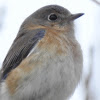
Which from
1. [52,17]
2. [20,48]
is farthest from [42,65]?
[52,17]

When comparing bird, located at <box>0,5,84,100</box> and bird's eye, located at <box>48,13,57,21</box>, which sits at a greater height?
bird's eye, located at <box>48,13,57,21</box>

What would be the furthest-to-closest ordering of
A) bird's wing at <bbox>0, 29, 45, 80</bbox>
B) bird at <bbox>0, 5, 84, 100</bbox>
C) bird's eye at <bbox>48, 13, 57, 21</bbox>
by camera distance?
1. bird's eye at <bbox>48, 13, 57, 21</bbox>
2. bird's wing at <bbox>0, 29, 45, 80</bbox>
3. bird at <bbox>0, 5, 84, 100</bbox>

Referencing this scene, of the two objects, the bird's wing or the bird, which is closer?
the bird

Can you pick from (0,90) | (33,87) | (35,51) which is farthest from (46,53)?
(0,90)

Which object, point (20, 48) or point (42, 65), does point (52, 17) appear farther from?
point (42, 65)

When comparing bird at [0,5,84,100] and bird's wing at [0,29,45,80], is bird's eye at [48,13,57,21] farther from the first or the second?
bird's wing at [0,29,45,80]

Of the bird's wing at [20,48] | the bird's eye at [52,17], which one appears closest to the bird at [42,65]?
the bird's wing at [20,48]

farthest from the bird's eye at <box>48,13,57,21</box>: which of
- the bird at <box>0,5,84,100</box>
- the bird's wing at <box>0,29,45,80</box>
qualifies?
the bird's wing at <box>0,29,45,80</box>

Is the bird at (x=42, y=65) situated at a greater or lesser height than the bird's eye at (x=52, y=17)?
lesser

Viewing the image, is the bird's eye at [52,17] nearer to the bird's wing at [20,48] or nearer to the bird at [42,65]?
the bird at [42,65]
